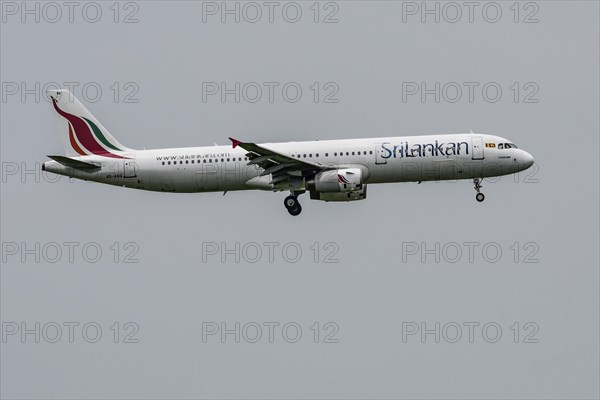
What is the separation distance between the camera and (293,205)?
266 feet

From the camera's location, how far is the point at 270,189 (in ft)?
264

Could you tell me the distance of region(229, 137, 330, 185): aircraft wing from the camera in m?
77.4

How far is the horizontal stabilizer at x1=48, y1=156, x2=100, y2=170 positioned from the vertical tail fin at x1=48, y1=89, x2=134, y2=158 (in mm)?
1464

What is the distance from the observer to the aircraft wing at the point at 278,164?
7744 cm

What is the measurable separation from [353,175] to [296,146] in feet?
14.7

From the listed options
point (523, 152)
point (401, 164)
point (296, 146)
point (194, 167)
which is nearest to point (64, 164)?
point (194, 167)

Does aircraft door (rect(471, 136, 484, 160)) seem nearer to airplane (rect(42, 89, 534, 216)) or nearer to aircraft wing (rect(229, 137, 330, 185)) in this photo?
airplane (rect(42, 89, 534, 216))

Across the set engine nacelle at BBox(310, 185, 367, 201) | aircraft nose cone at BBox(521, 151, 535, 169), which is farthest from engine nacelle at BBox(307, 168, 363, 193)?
aircraft nose cone at BBox(521, 151, 535, 169)

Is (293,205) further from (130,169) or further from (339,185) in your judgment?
(130,169)

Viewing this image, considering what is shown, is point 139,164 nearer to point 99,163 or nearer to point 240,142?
point 99,163

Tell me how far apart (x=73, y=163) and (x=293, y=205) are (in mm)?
13206

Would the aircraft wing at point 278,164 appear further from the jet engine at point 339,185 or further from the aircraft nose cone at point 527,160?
the aircraft nose cone at point 527,160

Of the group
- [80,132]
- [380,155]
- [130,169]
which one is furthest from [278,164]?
[80,132]

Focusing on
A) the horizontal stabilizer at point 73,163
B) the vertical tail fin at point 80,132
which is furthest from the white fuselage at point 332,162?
the vertical tail fin at point 80,132
